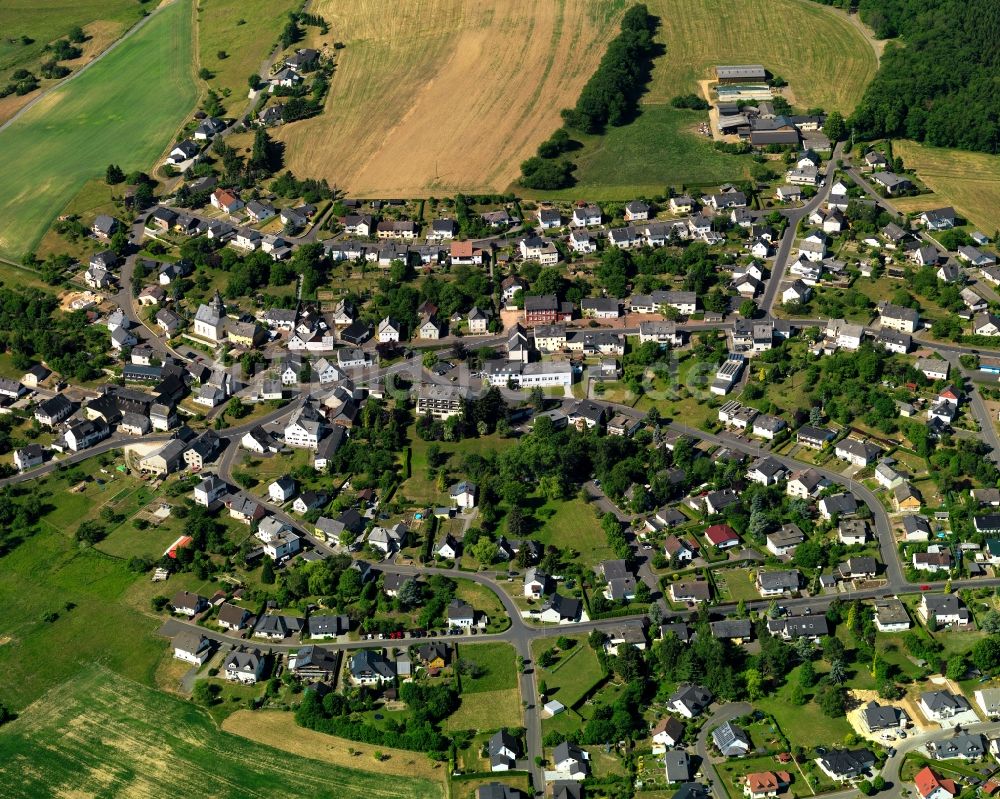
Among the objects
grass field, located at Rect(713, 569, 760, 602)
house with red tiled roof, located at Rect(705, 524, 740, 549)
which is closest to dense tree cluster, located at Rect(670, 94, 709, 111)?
house with red tiled roof, located at Rect(705, 524, 740, 549)

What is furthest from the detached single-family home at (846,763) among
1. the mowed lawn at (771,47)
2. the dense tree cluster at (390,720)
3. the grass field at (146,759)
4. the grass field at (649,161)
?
the mowed lawn at (771,47)

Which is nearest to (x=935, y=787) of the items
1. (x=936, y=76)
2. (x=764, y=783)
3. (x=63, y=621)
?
(x=764, y=783)

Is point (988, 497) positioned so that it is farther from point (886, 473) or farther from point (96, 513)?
point (96, 513)

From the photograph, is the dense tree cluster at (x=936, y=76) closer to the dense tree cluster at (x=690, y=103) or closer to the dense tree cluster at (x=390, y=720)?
the dense tree cluster at (x=690, y=103)

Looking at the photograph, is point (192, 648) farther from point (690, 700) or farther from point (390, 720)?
point (690, 700)

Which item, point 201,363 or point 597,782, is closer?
point 597,782

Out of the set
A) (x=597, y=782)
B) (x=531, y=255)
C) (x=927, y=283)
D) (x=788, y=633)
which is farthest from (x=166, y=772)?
(x=927, y=283)
